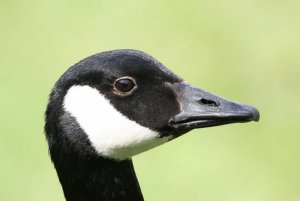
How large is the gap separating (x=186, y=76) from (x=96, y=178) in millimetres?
3914

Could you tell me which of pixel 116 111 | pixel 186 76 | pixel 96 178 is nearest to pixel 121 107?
pixel 116 111

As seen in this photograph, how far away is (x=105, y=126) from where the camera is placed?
333 cm

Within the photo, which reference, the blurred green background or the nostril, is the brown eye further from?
the blurred green background

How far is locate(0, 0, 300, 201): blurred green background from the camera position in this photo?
6.20 metres

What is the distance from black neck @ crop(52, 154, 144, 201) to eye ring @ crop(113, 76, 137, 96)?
0.89 ft

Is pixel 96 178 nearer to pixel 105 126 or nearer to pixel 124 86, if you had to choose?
pixel 105 126

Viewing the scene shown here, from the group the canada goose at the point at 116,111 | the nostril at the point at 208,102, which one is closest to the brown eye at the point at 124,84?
the canada goose at the point at 116,111

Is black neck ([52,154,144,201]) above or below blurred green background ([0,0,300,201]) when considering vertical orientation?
below

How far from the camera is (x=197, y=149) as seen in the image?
6.47 meters

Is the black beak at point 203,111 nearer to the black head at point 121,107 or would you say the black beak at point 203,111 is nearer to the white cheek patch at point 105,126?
the black head at point 121,107

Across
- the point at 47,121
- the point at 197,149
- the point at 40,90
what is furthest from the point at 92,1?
the point at 47,121

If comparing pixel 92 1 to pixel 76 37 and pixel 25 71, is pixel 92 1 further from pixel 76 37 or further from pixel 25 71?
pixel 25 71

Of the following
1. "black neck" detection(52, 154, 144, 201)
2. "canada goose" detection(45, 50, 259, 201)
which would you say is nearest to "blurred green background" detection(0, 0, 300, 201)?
"black neck" detection(52, 154, 144, 201)

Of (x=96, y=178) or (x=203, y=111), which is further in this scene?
(x=96, y=178)
